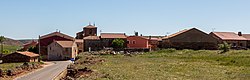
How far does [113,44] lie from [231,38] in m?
26.5

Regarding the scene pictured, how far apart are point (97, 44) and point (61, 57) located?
30.2 ft

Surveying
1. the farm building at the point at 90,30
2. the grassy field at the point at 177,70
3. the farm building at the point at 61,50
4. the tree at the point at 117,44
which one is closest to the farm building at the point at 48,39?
the farm building at the point at 61,50

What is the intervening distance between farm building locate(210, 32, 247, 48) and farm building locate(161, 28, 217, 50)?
237 cm

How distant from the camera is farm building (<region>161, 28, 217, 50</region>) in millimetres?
79438

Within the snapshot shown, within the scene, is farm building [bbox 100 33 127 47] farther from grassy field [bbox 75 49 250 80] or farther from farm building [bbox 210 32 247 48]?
grassy field [bbox 75 49 250 80]

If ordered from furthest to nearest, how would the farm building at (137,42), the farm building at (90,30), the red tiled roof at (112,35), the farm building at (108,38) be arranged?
the farm building at (90,30) → the red tiled roof at (112,35) → the farm building at (137,42) → the farm building at (108,38)

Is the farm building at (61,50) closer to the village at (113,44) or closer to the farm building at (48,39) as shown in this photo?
the village at (113,44)

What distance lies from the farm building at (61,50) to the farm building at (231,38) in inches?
1230

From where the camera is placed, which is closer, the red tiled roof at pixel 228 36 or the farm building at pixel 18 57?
the farm building at pixel 18 57

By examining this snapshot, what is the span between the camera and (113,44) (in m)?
93.5

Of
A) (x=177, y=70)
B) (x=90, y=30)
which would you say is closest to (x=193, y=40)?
(x=90, y=30)

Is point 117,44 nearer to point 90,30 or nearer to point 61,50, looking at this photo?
point 61,50

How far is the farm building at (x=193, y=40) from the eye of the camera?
261 feet

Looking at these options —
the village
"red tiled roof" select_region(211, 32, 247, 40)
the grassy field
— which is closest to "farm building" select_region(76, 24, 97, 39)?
the village
